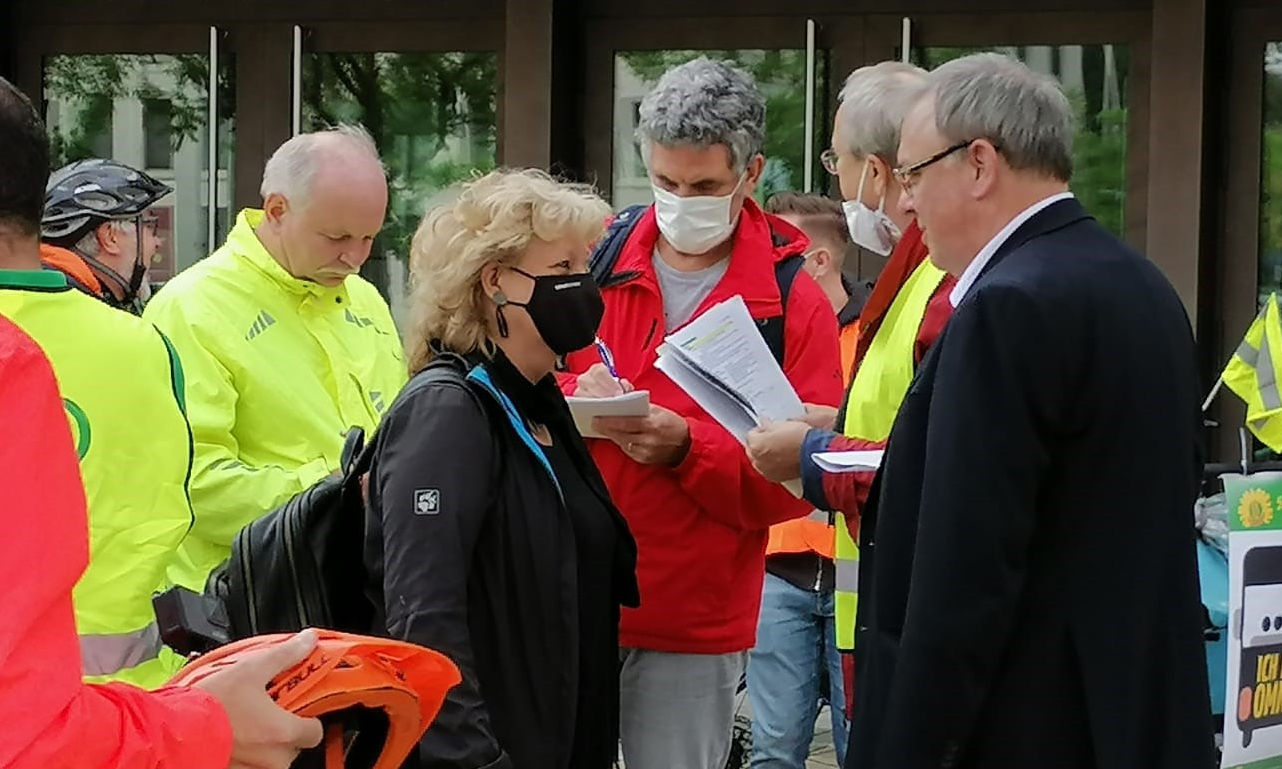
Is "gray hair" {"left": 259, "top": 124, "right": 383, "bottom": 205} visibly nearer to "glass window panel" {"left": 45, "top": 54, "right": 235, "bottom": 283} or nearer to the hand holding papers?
the hand holding papers

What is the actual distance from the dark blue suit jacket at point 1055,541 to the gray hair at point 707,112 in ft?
4.66

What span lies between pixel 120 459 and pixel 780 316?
1667 mm

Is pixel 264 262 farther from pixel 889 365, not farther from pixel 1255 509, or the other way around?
pixel 1255 509

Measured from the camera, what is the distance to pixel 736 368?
12.4 ft

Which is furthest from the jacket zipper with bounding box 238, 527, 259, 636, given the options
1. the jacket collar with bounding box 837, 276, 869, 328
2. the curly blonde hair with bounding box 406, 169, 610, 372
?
the jacket collar with bounding box 837, 276, 869, 328

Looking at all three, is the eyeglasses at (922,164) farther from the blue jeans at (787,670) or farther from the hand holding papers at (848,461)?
the blue jeans at (787,670)

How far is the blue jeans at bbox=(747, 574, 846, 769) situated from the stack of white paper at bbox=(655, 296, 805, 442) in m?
→ 1.60

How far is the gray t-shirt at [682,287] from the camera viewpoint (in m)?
4.07

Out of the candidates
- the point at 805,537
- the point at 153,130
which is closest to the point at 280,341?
the point at 805,537

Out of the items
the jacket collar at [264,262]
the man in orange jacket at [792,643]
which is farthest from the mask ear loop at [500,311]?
the man in orange jacket at [792,643]

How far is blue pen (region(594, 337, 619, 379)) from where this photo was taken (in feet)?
13.0

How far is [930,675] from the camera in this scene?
8.61 ft

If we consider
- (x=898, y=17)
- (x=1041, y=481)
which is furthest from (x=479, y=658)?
(x=898, y=17)

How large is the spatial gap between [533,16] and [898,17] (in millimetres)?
1677
